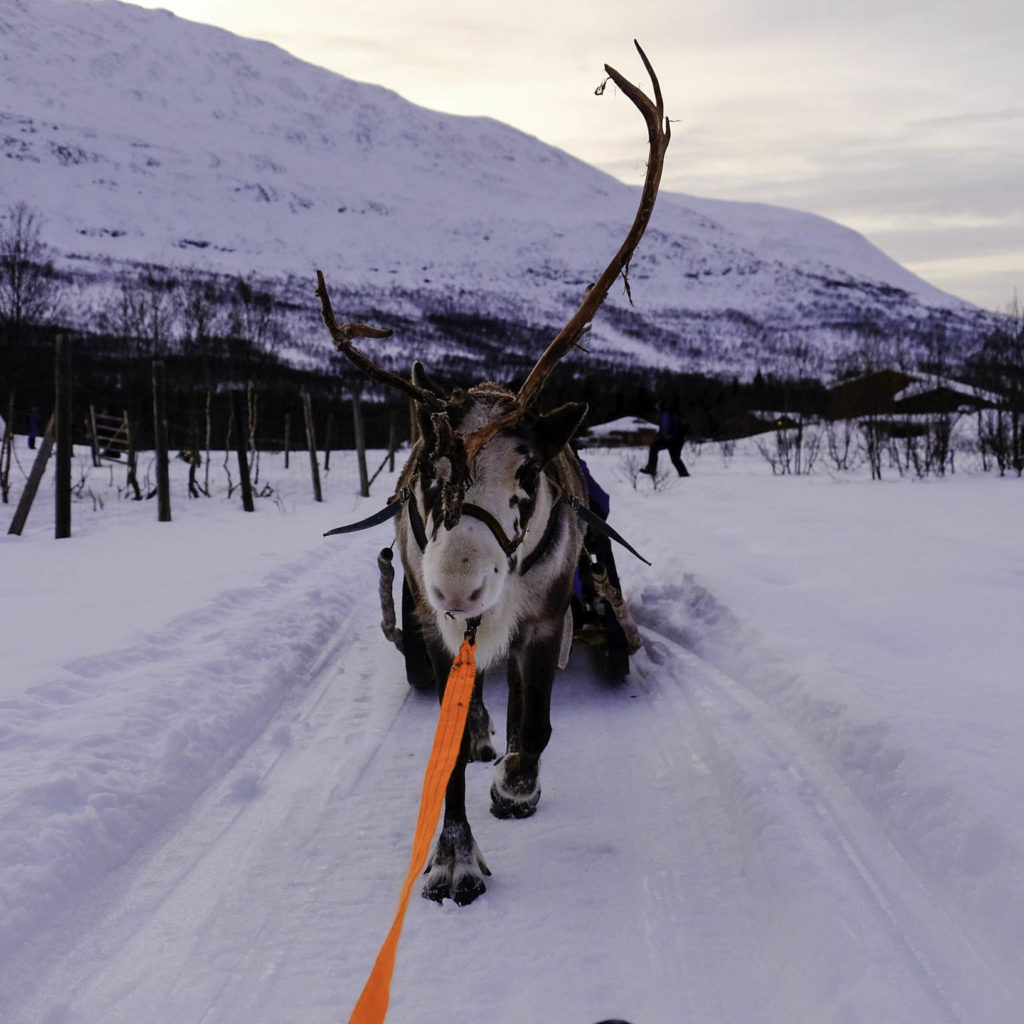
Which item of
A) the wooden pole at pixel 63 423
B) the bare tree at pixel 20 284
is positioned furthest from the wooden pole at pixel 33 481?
the bare tree at pixel 20 284

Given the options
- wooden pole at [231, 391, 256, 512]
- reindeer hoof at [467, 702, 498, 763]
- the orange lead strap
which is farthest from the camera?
wooden pole at [231, 391, 256, 512]

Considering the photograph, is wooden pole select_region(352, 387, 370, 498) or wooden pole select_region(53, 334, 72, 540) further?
wooden pole select_region(352, 387, 370, 498)

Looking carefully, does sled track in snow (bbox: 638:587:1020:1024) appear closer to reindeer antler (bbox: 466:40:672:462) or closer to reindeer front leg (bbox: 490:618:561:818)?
reindeer front leg (bbox: 490:618:561:818)

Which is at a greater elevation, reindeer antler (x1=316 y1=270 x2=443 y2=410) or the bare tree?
the bare tree

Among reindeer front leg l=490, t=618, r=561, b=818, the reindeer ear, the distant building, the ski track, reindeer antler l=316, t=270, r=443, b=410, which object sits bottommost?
→ the ski track

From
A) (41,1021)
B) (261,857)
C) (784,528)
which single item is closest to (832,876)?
(261,857)

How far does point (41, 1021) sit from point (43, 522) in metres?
13.1

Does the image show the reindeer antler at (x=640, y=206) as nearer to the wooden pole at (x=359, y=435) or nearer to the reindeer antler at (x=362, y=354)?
the reindeer antler at (x=362, y=354)

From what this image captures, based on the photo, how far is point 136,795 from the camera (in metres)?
3.40

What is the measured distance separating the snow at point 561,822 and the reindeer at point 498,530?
23cm

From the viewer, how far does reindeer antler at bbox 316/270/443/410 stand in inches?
111

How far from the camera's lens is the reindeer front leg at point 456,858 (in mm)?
2855

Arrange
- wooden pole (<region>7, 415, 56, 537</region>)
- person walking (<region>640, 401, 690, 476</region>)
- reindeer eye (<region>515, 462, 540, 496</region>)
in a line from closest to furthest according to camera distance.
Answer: reindeer eye (<region>515, 462, 540, 496</region>) → wooden pole (<region>7, 415, 56, 537</region>) → person walking (<region>640, 401, 690, 476</region>)

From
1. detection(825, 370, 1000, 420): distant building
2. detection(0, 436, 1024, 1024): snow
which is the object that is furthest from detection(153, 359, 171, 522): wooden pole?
detection(825, 370, 1000, 420): distant building
